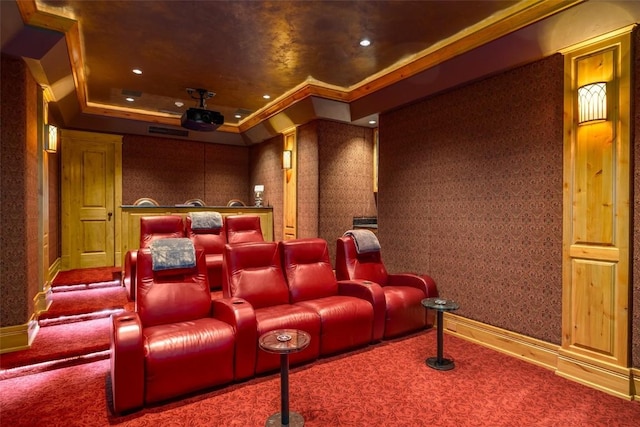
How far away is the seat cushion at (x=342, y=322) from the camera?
9.89ft

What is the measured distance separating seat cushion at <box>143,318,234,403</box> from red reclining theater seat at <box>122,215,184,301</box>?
2.04 metres

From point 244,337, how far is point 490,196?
103 inches

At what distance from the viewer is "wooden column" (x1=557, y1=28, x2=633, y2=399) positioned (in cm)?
247

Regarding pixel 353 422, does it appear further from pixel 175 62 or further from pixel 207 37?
pixel 175 62

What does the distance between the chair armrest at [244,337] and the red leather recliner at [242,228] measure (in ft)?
8.58

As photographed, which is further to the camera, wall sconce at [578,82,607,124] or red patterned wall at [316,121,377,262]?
red patterned wall at [316,121,377,262]

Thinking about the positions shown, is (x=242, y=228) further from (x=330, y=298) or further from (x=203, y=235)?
(x=330, y=298)

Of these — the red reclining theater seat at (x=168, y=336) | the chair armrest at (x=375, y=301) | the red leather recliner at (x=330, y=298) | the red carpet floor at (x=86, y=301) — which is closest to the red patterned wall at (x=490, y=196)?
the chair armrest at (x=375, y=301)

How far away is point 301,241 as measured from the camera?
3.56 m

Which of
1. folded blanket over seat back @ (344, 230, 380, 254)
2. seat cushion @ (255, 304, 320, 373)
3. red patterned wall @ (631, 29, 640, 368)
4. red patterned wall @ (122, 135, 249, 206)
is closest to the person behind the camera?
red patterned wall @ (631, 29, 640, 368)

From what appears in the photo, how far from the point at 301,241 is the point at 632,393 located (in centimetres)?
279

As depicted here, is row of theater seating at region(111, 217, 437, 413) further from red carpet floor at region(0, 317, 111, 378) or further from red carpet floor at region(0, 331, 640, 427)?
red carpet floor at region(0, 317, 111, 378)

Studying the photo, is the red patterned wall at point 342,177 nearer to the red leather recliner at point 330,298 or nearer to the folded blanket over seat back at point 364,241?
the folded blanket over seat back at point 364,241

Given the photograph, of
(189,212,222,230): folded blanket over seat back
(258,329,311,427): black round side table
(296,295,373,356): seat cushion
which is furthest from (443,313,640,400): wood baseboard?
(189,212,222,230): folded blanket over seat back
